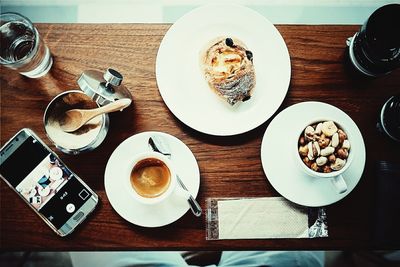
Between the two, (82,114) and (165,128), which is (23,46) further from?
(165,128)

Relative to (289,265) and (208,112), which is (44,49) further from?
(289,265)

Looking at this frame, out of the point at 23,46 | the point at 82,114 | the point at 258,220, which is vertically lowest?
the point at 258,220

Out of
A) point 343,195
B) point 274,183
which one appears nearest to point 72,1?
point 274,183

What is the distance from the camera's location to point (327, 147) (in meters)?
0.87

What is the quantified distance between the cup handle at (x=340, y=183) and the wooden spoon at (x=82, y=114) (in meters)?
0.47

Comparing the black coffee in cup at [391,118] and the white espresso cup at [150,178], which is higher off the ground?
the black coffee in cup at [391,118]

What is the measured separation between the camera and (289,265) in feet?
4.17

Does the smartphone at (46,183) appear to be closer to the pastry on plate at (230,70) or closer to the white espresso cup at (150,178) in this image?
the white espresso cup at (150,178)

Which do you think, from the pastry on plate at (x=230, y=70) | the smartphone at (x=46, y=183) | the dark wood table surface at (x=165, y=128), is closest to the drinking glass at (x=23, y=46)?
the dark wood table surface at (x=165, y=128)

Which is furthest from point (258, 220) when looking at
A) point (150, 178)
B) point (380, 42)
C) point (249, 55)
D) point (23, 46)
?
point (23, 46)

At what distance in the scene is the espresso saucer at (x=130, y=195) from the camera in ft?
2.99

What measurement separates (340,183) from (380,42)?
0.33 meters

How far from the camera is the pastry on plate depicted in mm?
911

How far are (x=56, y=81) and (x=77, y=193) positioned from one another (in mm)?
266
